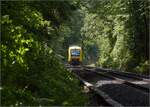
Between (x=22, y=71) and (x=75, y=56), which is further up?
(x=22, y=71)

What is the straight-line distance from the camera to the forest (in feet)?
36.1

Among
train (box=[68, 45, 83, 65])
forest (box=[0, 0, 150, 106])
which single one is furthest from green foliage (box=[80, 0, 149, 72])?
train (box=[68, 45, 83, 65])

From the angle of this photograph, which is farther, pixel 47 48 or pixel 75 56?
pixel 75 56

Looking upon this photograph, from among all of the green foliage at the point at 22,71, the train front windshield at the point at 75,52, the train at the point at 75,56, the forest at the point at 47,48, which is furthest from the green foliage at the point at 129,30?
the green foliage at the point at 22,71

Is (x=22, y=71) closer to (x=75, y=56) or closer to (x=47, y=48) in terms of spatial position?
(x=47, y=48)

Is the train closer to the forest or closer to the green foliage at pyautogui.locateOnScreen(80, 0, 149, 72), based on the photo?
the forest

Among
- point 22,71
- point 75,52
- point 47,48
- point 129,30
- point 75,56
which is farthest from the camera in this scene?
point 75,52

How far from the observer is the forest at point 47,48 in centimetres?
1099

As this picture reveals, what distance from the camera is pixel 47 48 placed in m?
20.5

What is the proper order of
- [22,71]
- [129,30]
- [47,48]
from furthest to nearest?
[129,30], [47,48], [22,71]

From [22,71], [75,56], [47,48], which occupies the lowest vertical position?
[75,56]

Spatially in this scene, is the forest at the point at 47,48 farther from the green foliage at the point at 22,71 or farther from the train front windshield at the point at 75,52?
the train front windshield at the point at 75,52

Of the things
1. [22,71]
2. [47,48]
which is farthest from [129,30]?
[22,71]

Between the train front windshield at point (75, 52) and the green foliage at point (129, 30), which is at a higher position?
the green foliage at point (129, 30)
